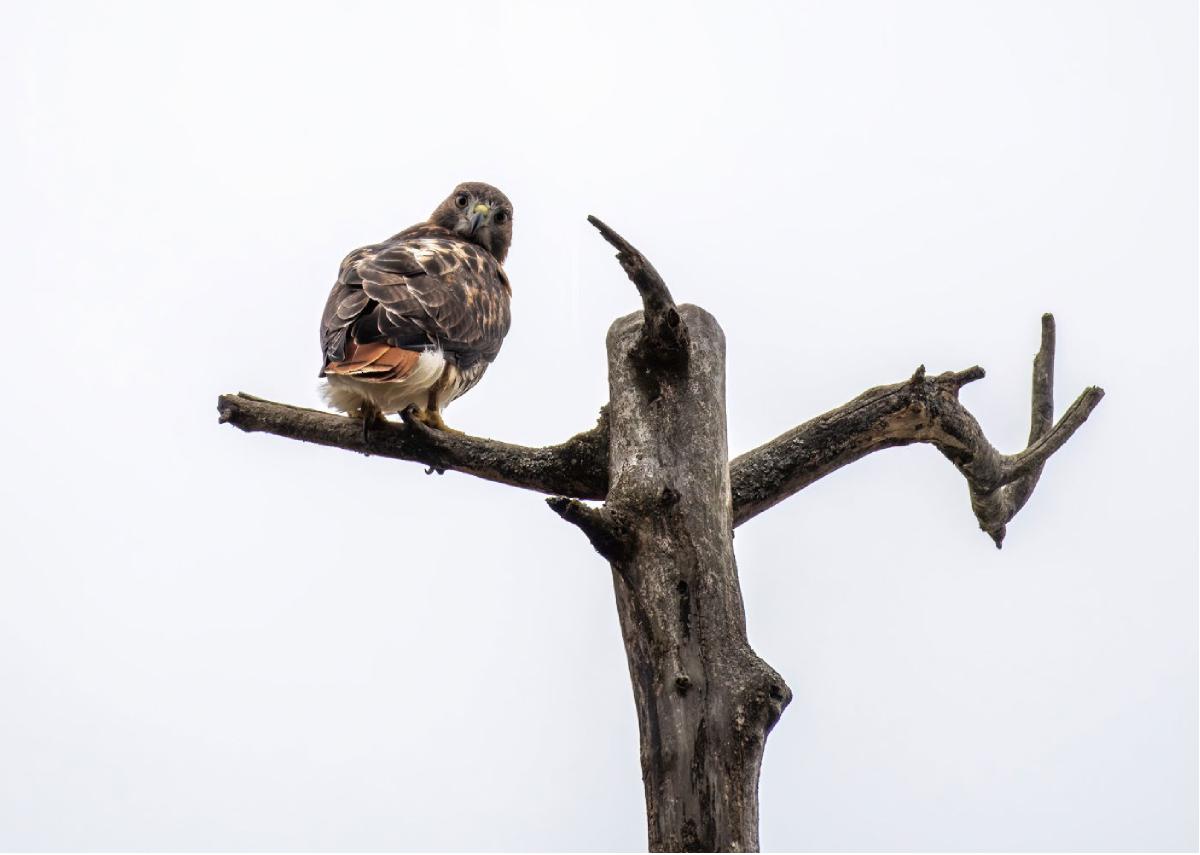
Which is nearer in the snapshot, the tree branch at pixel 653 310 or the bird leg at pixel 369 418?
the tree branch at pixel 653 310

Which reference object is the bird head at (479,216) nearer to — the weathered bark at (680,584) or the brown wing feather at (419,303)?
the brown wing feather at (419,303)

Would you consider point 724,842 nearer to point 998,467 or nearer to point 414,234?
point 998,467

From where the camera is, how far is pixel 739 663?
160 inches

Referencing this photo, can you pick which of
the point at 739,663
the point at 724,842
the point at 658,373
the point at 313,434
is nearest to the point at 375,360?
the point at 313,434

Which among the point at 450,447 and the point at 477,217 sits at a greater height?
the point at 477,217

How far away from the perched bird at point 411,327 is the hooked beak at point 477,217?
69 centimetres

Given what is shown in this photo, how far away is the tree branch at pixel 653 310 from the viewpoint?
13.9ft

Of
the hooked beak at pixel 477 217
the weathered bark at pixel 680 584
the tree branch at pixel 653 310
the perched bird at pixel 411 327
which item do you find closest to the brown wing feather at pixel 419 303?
the perched bird at pixel 411 327

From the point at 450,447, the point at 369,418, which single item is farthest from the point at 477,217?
the point at 450,447

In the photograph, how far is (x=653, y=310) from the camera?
4.45m

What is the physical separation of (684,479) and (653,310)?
56 cm

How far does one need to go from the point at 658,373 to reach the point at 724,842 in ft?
5.22

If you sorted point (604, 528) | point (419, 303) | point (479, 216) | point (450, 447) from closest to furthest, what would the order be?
1. point (604, 528)
2. point (450, 447)
3. point (419, 303)
4. point (479, 216)

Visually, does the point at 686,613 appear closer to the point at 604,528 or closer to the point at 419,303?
the point at 604,528
